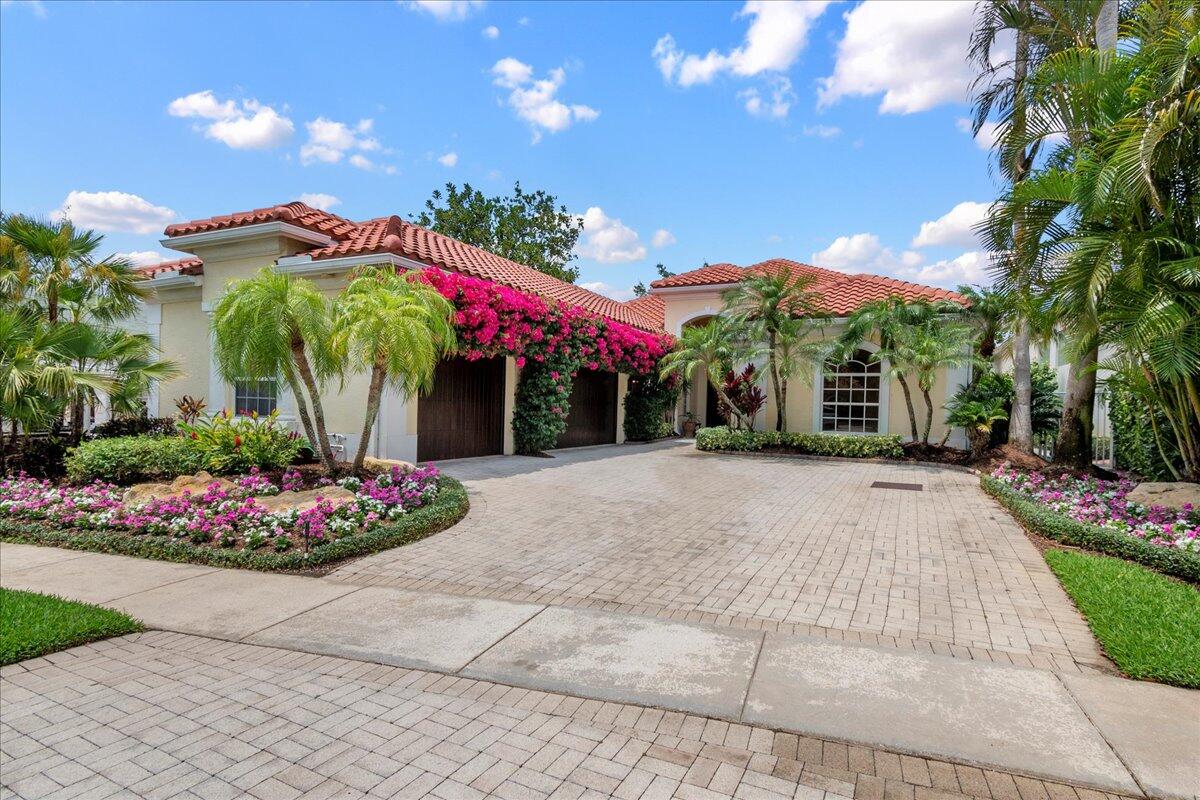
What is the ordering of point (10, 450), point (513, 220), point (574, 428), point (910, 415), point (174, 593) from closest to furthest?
point (174, 593)
point (10, 450)
point (910, 415)
point (574, 428)
point (513, 220)

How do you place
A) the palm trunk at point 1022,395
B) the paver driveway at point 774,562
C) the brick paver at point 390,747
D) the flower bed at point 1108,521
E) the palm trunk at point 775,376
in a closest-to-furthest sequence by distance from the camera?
the brick paver at point 390,747, the paver driveway at point 774,562, the flower bed at point 1108,521, the palm trunk at point 1022,395, the palm trunk at point 775,376

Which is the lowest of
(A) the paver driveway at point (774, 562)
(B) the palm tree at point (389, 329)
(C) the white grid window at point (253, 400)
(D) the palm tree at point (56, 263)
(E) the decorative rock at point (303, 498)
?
(A) the paver driveway at point (774, 562)

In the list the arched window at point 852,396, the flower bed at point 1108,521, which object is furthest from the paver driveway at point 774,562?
the arched window at point 852,396

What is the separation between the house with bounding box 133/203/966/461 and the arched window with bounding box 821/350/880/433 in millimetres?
28

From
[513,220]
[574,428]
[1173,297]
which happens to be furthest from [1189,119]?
[513,220]

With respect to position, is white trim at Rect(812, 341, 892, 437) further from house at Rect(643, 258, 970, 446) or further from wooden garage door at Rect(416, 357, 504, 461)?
wooden garage door at Rect(416, 357, 504, 461)

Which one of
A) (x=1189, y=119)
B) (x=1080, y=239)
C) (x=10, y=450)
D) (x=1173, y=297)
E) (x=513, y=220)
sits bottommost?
(x=10, y=450)

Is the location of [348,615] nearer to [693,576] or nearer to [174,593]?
[174,593]

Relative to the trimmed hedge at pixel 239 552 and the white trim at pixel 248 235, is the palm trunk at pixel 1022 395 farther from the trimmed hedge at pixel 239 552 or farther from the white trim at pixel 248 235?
the white trim at pixel 248 235

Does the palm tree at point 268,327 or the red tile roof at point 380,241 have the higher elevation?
the red tile roof at point 380,241

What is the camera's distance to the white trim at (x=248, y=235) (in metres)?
12.9

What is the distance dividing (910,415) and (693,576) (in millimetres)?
12087

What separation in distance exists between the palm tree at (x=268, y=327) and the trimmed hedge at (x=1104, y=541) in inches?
369

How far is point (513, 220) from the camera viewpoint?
35812 mm
